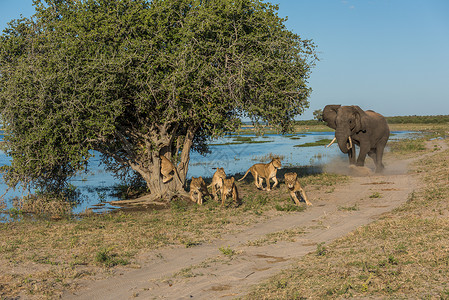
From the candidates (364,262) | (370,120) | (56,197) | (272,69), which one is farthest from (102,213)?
(370,120)

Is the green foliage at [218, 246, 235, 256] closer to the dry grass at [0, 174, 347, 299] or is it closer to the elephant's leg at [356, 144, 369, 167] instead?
the dry grass at [0, 174, 347, 299]

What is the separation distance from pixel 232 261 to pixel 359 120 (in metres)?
14.9

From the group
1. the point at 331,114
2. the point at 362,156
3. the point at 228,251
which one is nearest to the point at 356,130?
the point at 362,156

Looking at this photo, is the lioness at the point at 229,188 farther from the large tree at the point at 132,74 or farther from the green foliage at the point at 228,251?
the green foliage at the point at 228,251

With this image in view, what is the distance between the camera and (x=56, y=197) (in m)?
16.0

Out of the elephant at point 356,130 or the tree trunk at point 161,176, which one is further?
the elephant at point 356,130

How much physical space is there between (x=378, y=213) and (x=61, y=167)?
10.9 meters

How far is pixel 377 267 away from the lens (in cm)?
674

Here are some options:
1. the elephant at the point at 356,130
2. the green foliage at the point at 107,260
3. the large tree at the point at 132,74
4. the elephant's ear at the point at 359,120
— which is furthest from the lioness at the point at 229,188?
the elephant's ear at the point at 359,120

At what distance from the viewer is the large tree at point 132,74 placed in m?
13.8

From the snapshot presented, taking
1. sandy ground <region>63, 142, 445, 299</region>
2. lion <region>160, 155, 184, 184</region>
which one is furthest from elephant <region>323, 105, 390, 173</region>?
lion <region>160, 155, 184, 184</region>

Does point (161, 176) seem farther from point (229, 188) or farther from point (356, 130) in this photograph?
point (356, 130)

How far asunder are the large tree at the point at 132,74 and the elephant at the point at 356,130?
6186 mm

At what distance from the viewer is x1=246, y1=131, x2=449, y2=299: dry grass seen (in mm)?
5930
